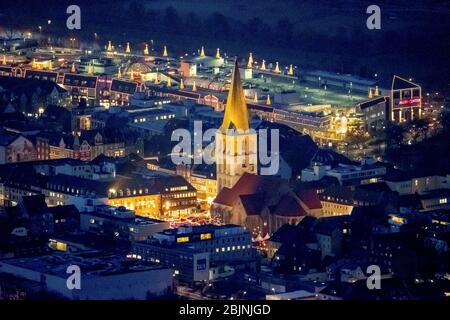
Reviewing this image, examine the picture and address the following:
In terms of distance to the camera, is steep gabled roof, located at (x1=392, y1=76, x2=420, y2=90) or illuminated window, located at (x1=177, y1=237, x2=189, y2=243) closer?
illuminated window, located at (x1=177, y1=237, x2=189, y2=243)

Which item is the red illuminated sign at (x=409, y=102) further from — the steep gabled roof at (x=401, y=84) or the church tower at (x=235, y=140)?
the church tower at (x=235, y=140)

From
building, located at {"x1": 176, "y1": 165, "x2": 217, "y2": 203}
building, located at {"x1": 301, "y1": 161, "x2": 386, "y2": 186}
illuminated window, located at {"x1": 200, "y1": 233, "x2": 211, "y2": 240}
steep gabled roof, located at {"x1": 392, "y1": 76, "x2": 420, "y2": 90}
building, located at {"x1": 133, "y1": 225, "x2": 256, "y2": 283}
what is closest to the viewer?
building, located at {"x1": 133, "y1": 225, "x2": 256, "y2": 283}

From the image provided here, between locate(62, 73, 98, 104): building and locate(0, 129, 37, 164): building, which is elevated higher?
locate(62, 73, 98, 104): building

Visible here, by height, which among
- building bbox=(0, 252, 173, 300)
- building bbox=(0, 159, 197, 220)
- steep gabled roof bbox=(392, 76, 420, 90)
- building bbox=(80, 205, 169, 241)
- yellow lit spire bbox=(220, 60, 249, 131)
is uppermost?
steep gabled roof bbox=(392, 76, 420, 90)

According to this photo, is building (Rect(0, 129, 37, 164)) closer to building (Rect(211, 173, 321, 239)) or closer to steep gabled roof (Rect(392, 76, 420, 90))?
building (Rect(211, 173, 321, 239))

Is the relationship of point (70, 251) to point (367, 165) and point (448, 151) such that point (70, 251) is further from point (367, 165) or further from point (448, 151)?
point (448, 151)

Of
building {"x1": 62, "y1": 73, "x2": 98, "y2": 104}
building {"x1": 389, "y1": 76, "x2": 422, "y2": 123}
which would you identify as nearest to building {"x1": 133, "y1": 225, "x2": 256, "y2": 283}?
building {"x1": 389, "y1": 76, "x2": 422, "y2": 123}

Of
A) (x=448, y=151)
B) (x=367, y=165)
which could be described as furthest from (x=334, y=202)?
(x=448, y=151)
